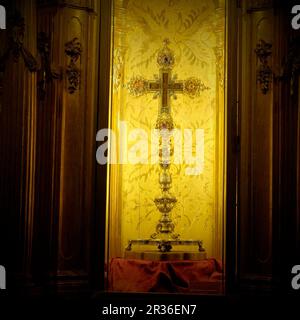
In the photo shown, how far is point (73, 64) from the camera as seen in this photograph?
151 inches

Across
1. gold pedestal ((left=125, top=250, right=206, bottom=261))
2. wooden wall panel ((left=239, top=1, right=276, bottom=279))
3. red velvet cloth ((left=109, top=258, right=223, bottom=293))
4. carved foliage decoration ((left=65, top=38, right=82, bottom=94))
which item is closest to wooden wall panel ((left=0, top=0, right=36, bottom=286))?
carved foliage decoration ((left=65, top=38, right=82, bottom=94))

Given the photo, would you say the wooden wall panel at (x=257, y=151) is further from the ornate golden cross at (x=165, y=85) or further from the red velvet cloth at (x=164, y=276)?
the ornate golden cross at (x=165, y=85)

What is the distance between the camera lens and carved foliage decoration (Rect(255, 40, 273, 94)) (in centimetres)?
377

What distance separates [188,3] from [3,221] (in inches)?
93.6

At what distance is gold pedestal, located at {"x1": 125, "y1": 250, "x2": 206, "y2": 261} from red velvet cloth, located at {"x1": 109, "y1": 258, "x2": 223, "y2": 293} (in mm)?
72

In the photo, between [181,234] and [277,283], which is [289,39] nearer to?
[277,283]

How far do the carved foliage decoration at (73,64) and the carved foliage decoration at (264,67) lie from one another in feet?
3.65

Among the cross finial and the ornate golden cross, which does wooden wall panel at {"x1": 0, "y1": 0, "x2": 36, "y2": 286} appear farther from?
the cross finial

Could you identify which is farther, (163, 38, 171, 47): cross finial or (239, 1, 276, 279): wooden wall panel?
(163, 38, 171, 47): cross finial

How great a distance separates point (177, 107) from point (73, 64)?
131 centimetres

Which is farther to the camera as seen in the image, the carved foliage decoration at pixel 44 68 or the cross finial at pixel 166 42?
the cross finial at pixel 166 42

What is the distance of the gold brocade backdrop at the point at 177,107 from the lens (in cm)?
476

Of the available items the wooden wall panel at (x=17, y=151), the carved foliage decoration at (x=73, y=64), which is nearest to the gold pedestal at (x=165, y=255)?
the wooden wall panel at (x=17, y=151)

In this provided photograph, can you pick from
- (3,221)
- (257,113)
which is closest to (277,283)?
(257,113)
